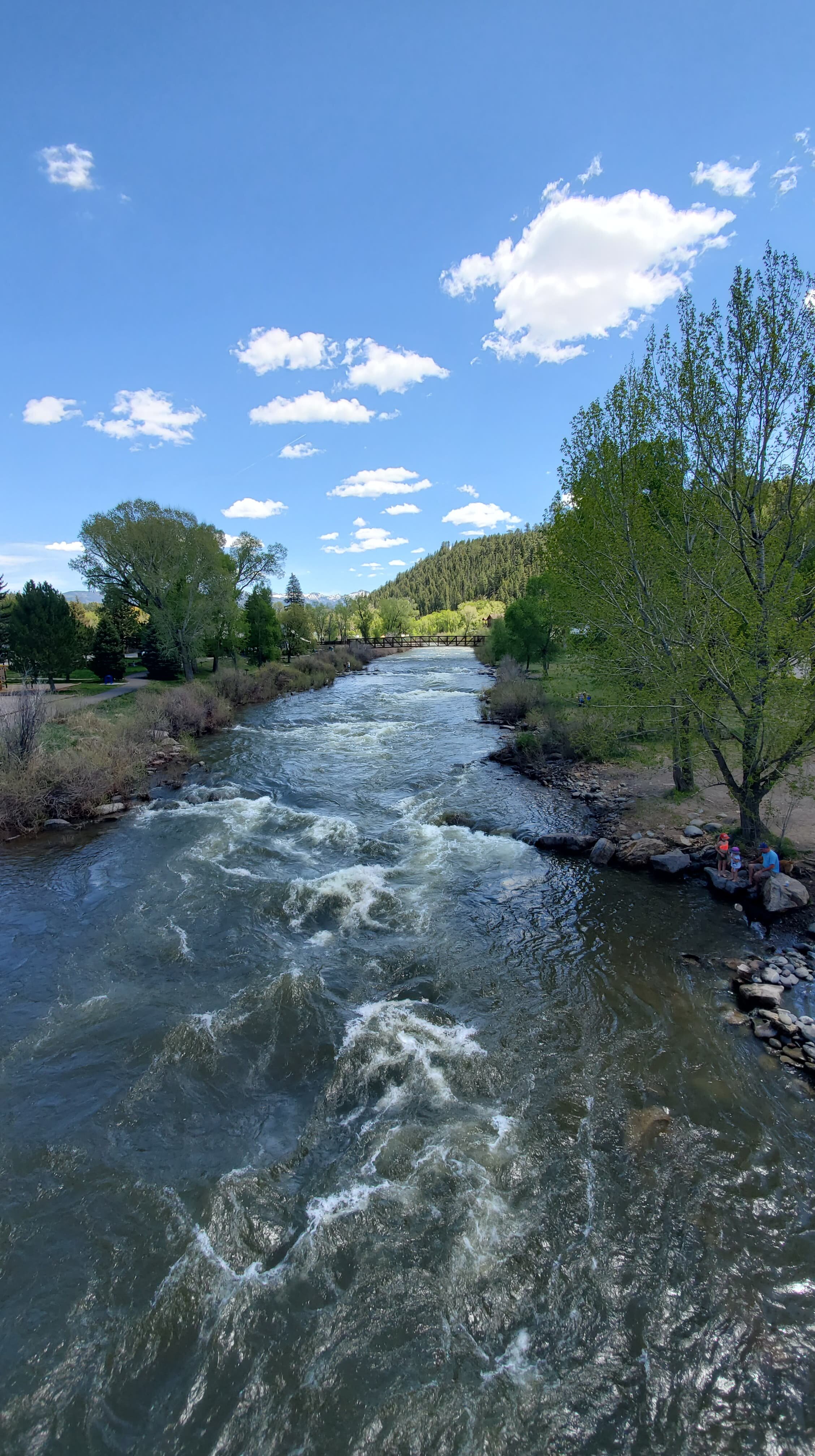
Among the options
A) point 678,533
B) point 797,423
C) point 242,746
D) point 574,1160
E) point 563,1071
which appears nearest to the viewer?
point 574,1160

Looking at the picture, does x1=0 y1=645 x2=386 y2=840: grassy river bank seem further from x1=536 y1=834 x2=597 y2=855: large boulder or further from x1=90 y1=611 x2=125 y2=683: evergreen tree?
x1=536 y1=834 x2=597 y2=855: large boulder

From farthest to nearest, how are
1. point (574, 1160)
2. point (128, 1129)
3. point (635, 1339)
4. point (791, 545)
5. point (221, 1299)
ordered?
point (791, 545), point (128, 1129), point (574, 1160), point (221, 1299), point (635, 1339)

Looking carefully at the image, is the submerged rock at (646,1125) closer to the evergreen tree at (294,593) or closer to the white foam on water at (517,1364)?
the white foam on water at (517,1364)

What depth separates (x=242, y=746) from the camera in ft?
88.7

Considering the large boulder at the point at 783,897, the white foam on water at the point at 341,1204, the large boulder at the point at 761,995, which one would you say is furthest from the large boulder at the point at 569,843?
the white foam on water at the point at 341,1204

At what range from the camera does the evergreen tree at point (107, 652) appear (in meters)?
41.9

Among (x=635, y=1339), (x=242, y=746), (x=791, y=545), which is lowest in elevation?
(x=635, y=1339)

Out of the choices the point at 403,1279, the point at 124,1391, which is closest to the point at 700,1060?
the point at 403,1279

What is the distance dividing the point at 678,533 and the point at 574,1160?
1183 cm

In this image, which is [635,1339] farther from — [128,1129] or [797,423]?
[797,423]

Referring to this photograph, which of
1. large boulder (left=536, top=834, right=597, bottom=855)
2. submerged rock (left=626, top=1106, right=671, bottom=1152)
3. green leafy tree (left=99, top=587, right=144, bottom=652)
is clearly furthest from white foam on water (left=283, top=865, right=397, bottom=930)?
green leafy tree (left=99, top=587, right=144, bottom=652)

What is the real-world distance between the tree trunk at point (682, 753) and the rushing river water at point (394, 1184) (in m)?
3.55

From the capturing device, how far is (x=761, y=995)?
339 inches

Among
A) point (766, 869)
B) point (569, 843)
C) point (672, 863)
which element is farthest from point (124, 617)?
point (766, 869)
